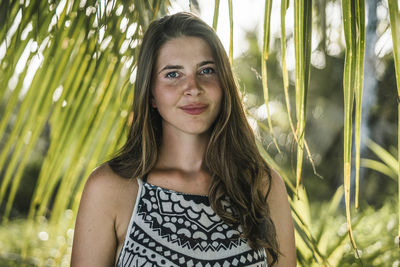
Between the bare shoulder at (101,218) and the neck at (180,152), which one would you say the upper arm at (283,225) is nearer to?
the neck at (180,152)

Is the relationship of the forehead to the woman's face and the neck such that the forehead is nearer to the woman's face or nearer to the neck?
the woman's face

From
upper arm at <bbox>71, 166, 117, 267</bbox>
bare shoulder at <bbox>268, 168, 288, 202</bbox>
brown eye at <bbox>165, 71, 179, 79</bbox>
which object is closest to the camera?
upper arm at <bbox>71, 166, 117, 267</bbox>

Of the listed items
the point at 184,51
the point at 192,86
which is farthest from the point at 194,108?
the point at 184,51

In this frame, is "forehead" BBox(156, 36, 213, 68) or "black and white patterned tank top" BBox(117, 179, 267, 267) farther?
"forehead" BBox(156, 36, 213, 68)

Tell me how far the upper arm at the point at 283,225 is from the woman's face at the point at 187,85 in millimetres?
321

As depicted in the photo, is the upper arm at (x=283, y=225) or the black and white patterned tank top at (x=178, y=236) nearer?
the black and white patterned tank top at (x=178, y=236)

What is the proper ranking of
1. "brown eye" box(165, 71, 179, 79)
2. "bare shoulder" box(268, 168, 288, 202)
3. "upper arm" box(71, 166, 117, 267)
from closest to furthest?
"upper arm" box(71, 166, 117, 267) → "brown eye" box(165, 71, 179, 79) → "bare shoulder" box(268, 168, 288, 202)

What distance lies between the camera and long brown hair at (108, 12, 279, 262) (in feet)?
4.56

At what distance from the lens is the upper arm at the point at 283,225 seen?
57.6 inches

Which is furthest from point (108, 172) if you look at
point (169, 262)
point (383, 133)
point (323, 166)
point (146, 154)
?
point (323, 166)

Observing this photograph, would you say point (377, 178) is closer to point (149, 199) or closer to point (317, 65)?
point (317, 65)

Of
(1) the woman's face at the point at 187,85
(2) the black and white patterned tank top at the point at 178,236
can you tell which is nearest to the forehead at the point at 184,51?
(1) the woman's face at the point at 187,85

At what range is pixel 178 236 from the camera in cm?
131

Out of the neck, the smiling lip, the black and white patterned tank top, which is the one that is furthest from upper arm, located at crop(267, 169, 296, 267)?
the smiling lip
